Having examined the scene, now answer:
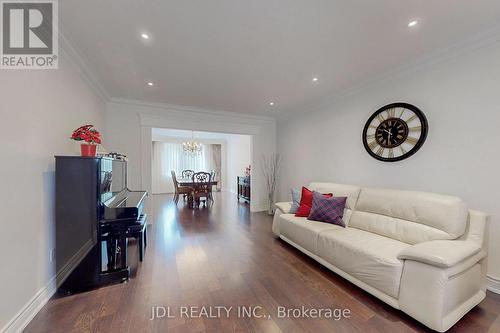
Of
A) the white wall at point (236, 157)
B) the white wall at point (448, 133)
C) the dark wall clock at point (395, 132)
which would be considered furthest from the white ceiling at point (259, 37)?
the white wall at point (236, 157)

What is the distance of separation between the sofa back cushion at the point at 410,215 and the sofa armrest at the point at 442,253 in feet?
0.73

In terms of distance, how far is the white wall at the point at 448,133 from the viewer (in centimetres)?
187

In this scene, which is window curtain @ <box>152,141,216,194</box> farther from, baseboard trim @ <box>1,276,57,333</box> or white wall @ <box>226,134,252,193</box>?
baseboard trim @ <box>1,276,57,333</box>

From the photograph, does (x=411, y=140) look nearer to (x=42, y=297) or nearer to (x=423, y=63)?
(x=423, y=63)

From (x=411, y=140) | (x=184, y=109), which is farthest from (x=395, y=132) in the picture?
(x=184, y=109)

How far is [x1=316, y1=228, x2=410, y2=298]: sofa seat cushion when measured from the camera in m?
1.61

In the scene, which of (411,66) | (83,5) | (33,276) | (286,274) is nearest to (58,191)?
(33,276)

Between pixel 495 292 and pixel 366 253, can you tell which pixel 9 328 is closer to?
pixel 366 253

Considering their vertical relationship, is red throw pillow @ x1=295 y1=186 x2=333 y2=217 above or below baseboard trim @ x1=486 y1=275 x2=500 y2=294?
above

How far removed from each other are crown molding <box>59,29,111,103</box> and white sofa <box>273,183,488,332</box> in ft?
11.0

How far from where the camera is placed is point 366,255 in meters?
1.79

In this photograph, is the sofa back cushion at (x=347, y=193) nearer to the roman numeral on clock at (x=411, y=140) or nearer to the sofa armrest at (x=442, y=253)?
the roman numeral on clock at (x=411, y=140)

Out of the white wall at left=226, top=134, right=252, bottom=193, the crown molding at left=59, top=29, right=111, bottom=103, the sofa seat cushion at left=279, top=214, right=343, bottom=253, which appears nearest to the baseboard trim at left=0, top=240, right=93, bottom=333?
the crown molding at left=59, top=29, right=111, bottom=103

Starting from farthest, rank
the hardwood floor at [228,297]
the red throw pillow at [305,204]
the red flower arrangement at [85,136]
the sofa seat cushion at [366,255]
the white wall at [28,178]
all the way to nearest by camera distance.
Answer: the red throw pillow at [305,204], the red flower arrangement at [85,136], the sofa seat cushion at [366,255], the hardwood floor at [228,297], the white wall at [28,178]
